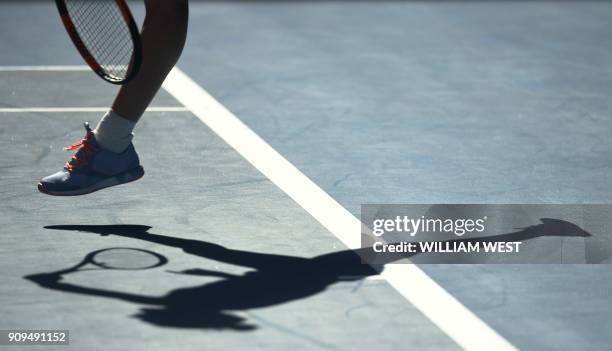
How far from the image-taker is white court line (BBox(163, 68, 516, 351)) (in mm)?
4332

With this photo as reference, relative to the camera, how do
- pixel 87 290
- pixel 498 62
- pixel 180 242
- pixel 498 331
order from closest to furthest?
pixel 498 331 → pixel 87 290 → pixel 180 242 → pixel 498 62

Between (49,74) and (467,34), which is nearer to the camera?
(49,74)

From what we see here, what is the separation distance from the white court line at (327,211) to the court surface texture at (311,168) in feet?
0.04

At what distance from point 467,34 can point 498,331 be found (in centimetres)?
550

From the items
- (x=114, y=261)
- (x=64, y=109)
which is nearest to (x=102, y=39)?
(x=64, y=109)

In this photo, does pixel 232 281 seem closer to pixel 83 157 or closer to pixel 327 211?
pixel 327 211

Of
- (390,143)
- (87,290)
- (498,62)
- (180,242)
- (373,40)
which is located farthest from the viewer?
(373,40)

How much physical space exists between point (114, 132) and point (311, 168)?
989 mm

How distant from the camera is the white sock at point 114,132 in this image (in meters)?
5.73

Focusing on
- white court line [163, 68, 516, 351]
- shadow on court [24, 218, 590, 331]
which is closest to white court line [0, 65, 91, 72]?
white court line [163, 68, 516, 351]

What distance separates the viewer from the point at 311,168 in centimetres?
631

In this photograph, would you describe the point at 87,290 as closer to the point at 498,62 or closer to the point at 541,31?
the point at 498,62

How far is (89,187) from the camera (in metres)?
5.71

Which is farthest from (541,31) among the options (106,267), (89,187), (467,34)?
(106,267)
